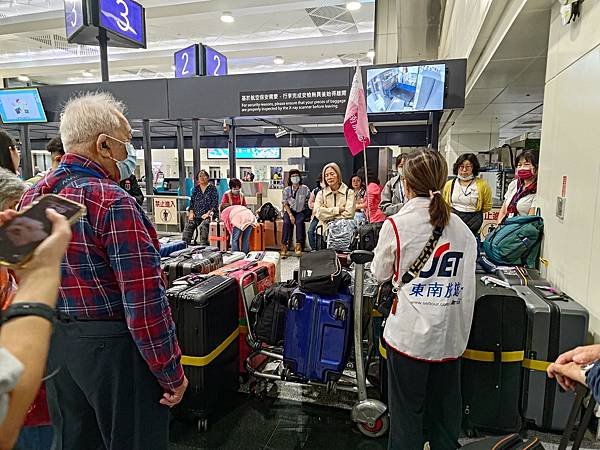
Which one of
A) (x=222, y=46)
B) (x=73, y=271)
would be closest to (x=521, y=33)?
(x=73, y=271)

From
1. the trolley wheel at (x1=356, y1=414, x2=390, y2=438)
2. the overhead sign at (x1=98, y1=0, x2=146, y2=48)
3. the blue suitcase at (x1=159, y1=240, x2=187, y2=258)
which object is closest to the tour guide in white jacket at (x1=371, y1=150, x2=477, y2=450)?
the trolley wheel at (x1=356, y1=414, x2=390, y2=438)

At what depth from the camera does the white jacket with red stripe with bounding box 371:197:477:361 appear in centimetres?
171

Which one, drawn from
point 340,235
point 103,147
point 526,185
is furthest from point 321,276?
point 526,185

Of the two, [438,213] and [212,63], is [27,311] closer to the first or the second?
[438,213]

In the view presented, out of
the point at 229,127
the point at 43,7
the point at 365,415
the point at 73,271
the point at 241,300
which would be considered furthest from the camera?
the point at 43,7

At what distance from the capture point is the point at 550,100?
3.23 m

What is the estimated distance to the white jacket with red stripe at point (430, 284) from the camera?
67.2 inches

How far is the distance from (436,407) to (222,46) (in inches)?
469

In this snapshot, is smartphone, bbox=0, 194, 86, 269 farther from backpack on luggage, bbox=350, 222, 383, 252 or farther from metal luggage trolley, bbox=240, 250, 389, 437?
backpack on luggage, bbox=350, 222, 383, 252

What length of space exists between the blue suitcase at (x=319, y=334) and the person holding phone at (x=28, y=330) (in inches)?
66.4

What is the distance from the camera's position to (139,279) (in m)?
1.24

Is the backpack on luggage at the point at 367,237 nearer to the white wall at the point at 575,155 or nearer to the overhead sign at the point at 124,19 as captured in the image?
the white wall at the point at 575,155

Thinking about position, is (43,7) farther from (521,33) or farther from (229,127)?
(521,33)

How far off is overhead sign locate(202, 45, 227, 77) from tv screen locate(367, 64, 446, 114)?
3.38 metres
